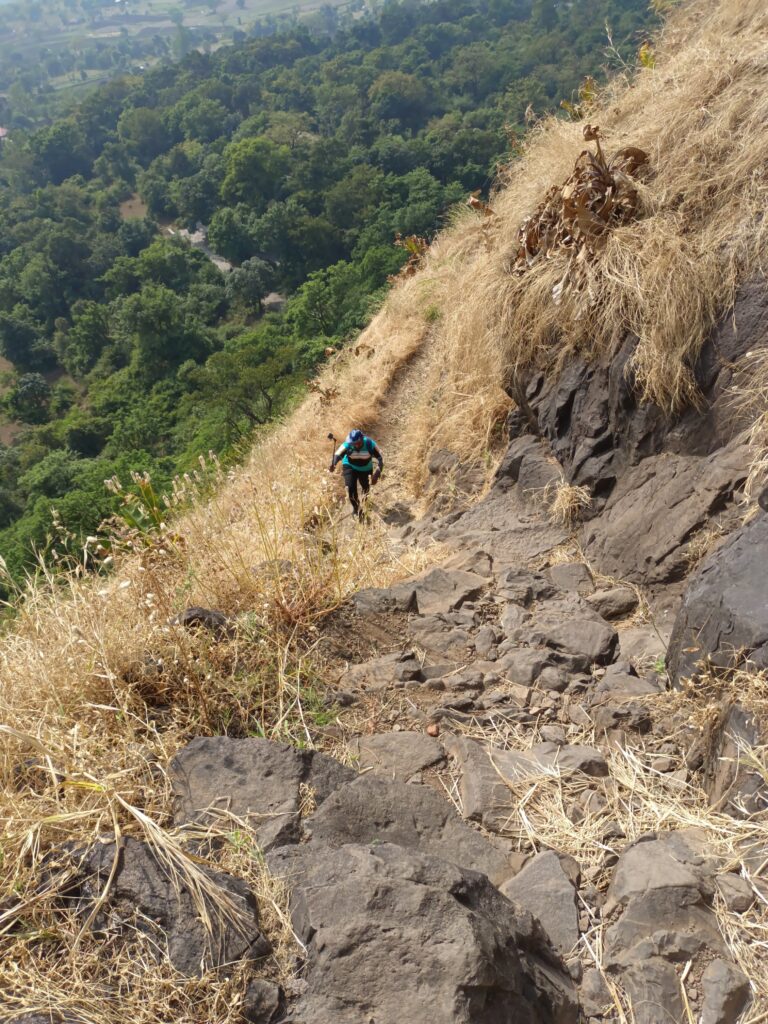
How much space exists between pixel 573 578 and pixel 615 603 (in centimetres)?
40

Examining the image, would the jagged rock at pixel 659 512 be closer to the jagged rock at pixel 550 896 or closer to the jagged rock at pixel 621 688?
the jagged rock at pixel 621 688

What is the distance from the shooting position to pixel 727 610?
2479mm

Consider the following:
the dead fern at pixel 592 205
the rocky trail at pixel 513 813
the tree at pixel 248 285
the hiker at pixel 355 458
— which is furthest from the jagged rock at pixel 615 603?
the tree at pixel 248 285

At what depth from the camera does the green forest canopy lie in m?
28.1

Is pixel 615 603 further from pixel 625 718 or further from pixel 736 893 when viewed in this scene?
pixel 736 893

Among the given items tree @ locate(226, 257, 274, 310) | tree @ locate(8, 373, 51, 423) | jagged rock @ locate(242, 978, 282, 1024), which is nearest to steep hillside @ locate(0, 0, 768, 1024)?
jagged rock @ locate(242, 978, 282, 1024)

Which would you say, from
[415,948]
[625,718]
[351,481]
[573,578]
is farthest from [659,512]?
[351,481]

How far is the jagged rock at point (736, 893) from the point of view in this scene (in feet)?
6.06

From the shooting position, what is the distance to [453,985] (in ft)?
5.07

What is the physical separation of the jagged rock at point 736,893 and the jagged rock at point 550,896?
0.38 m

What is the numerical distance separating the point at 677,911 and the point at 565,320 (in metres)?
3.71

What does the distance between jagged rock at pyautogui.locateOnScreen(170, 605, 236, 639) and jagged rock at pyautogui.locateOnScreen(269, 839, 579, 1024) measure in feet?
3.79

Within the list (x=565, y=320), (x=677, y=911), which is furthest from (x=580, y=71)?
(x=677, y=911)

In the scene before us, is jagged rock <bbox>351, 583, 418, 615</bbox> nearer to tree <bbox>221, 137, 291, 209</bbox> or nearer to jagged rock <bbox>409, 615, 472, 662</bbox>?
jagged rock <bbox>409, 615, 472, 662</bbox>
